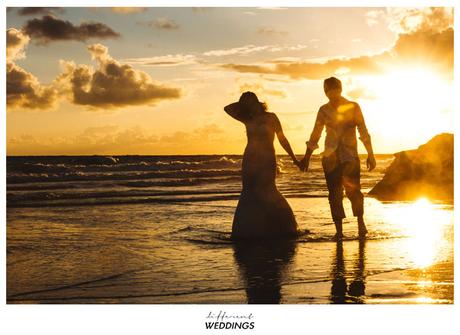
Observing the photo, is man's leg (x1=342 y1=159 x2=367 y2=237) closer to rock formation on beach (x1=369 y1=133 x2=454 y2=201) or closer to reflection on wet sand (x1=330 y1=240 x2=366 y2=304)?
reflection on wet sand (x1=330 y1=240 x2=366 y2=304)

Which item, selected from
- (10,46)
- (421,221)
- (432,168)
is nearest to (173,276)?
(10,46)

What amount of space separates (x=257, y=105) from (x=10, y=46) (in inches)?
154

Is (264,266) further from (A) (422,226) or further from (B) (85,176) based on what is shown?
(B) (85,176)

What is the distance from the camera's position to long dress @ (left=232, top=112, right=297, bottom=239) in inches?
387

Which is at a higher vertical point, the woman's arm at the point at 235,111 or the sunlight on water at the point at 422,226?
the woman's arm at the point at 235,111

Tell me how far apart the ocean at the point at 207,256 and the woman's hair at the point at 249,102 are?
2.08 metres

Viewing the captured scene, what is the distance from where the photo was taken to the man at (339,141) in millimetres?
9406

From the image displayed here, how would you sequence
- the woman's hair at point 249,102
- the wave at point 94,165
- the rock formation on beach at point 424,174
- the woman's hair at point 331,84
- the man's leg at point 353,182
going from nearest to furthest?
the woman's hair at point 331,84
the man's leg at point 353,182
the woman's hair at point 249,102
the rock formation on beach at point 424,174
the wave at point 94,165

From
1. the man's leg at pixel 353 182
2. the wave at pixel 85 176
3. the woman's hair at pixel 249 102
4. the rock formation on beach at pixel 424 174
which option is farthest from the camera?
the wave at pixel 85 176

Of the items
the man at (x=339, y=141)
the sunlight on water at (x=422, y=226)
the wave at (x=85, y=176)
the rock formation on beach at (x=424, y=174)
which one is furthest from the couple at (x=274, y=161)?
the wave at (x=85, y=176)

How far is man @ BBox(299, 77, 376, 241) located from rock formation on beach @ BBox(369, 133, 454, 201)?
7.43 m

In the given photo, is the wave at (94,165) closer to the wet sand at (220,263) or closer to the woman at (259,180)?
the wet sand at (220,263)
